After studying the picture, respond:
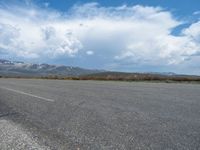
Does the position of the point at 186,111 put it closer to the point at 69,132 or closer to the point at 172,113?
the point at 172,113

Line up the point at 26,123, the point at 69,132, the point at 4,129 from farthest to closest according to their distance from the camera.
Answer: the point at 26,123, the point at 4,129, the point at 69,132

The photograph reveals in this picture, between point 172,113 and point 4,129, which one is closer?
point 4,129

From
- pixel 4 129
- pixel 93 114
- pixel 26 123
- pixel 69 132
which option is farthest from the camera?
pixel 93 114

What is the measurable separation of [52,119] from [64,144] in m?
2.05

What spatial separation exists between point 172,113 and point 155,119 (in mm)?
945

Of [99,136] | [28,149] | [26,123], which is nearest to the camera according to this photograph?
[28,149]

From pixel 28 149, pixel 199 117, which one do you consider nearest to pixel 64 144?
pixel 28 149

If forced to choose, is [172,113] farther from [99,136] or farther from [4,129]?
[4,129]

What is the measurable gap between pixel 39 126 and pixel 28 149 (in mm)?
1527

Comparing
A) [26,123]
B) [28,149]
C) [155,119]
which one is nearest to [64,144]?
[28,149]

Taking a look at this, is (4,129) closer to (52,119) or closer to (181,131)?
(52,119)

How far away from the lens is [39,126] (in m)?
5.48

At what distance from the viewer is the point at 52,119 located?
6156mm

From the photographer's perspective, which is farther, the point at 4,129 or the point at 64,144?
the point at 4,129
